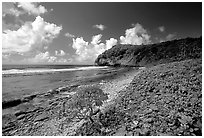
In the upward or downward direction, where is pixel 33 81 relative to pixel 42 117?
upward

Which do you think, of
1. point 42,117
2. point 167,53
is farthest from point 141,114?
point 167,53

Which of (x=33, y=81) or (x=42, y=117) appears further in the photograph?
(x=33, y=81)

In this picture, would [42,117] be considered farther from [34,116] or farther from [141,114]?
[141,114]

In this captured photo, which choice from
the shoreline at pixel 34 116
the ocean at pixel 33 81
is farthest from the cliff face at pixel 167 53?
the shoreline at pixel 34 116

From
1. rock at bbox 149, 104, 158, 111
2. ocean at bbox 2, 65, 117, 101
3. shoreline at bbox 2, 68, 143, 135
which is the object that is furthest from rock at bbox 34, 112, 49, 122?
rock at bbox 149, 104, 158, 111

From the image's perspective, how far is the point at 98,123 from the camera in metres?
7.95

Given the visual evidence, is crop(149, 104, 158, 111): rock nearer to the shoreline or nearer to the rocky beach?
the rocky beach

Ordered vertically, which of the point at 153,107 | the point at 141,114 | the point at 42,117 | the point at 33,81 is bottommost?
the point at 42,117

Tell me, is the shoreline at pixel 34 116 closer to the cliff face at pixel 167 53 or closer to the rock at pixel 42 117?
the rock at pixel 42 117

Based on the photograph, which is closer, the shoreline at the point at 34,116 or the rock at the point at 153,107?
the rock at the point at 153,107

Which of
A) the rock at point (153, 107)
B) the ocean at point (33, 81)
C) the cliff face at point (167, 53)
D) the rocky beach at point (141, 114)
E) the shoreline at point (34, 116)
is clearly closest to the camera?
the rocky beach at point (141, 114)

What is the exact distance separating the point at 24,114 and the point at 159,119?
10.00m

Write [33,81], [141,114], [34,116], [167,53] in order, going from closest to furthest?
1. [141,114]
2. [34,116]
3. [33,81]
4. [167,53]

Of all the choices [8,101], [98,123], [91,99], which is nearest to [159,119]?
[98,123]
